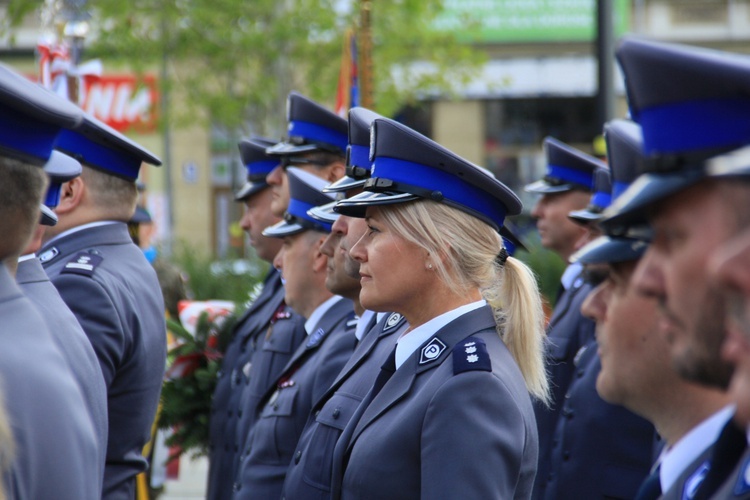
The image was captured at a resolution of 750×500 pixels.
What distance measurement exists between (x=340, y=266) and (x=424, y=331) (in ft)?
3.14

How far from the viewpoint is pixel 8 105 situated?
91.1 inches

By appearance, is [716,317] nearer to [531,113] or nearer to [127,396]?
[127,396]

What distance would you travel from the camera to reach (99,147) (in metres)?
4.30

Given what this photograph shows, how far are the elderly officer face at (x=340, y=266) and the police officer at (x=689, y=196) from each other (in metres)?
2.24

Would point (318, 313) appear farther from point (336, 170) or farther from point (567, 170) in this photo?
point (567, 170)

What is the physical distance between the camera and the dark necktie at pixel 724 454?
5.92ft

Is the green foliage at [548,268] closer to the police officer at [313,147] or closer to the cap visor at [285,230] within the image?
the police officer at [313,147]

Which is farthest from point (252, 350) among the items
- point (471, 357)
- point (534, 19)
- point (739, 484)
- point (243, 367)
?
point (534, 19)

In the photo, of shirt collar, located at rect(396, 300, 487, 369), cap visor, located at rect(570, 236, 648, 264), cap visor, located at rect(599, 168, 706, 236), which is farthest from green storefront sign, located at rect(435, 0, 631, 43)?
cap visor, located at rect(599, 168, 706, 236)

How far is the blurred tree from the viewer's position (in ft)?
50.0

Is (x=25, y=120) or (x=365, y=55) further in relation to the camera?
(x=365, y=55)

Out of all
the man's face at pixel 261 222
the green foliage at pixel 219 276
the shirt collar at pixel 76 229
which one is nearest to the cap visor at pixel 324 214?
the shirt collar at pixel 76 229

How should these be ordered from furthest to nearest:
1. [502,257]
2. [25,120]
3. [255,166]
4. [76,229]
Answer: [255,166]
[76,229]
[502,257]
[25,120]

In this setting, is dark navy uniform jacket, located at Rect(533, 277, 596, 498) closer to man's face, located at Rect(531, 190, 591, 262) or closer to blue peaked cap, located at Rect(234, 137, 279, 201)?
man's face, located at Rect(531, 190, 591, 262)
